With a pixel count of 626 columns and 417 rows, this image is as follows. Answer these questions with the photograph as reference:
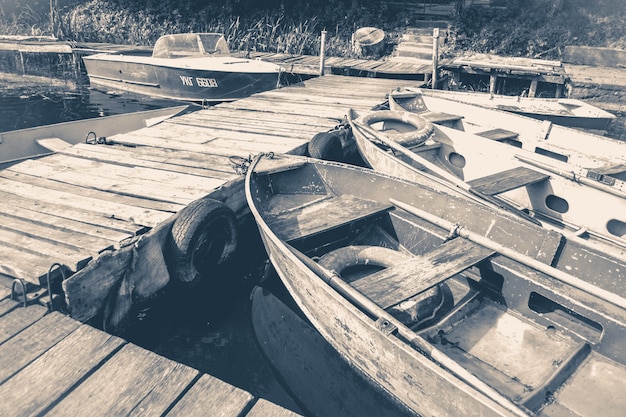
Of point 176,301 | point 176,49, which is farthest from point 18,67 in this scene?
point 176,301

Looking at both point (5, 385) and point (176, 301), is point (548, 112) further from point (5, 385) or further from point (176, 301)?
point (5, 385)

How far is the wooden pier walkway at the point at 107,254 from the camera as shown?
3.34 meters

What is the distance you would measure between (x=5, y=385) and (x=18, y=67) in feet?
77.7

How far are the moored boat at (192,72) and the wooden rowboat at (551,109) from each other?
5.65 meters

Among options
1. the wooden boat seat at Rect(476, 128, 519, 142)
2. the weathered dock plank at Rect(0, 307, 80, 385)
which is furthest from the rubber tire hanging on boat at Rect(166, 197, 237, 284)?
the wooden boat seat at Rect(476, 128, 519, 142)

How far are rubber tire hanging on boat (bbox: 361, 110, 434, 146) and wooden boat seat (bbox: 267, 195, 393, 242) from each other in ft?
6.92

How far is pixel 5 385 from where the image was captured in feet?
11.0

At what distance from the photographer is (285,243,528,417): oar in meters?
2.98

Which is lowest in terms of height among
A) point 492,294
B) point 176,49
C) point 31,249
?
point 492,294

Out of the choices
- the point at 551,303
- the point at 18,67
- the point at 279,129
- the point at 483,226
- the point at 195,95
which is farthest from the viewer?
the point at 18,67

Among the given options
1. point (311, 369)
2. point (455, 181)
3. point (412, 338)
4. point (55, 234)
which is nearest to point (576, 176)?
point (455, 181)

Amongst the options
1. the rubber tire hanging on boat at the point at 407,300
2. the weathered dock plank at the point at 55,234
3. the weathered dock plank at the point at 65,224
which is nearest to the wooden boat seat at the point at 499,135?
the rubber tire hanging on boat at the point at 407,300

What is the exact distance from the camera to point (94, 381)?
3.45 meters

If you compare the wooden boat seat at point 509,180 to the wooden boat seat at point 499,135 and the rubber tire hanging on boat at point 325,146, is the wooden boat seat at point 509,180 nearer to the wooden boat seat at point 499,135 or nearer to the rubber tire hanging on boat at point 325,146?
the wooden boat seat at point 499,135
